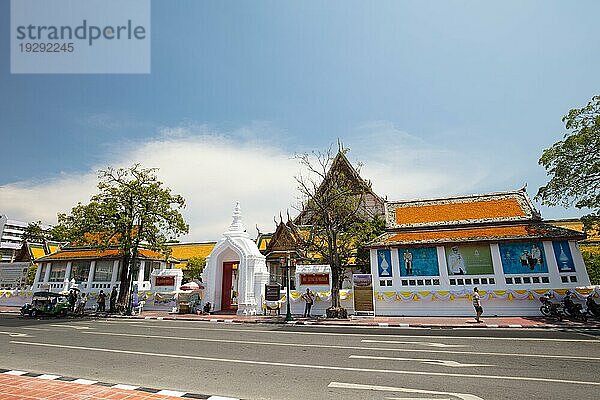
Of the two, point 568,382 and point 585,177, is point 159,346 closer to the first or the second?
point 568,382

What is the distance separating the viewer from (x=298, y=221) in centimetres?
3262

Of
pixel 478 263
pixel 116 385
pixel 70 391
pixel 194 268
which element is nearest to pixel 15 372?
pixel 70 391

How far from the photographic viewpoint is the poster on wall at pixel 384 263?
2117cm

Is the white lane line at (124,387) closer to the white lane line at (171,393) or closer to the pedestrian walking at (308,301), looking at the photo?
the white lane line at (171,393)

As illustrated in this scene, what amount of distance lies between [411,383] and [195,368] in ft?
13.9

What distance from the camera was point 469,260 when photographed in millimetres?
20031

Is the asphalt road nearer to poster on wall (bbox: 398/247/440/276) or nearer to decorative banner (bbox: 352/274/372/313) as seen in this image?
poster on wall (bbox: 398/247/440/276)

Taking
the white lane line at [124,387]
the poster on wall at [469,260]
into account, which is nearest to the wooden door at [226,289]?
the poster on wall at [469,260]

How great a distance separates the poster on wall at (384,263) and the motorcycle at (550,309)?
7.52 meters

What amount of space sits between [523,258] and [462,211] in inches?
208

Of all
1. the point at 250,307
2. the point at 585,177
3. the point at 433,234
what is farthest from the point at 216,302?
the point at 585,177

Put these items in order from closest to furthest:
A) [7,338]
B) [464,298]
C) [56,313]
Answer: [7,338] → [464,298] → [56,313]

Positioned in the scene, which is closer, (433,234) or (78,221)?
(433,234)

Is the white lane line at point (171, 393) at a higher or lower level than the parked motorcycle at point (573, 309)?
lower
